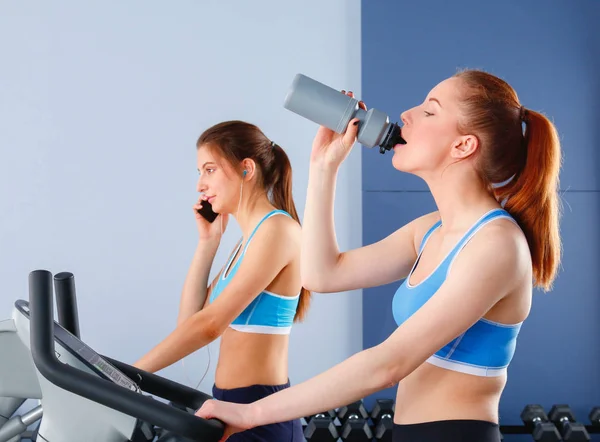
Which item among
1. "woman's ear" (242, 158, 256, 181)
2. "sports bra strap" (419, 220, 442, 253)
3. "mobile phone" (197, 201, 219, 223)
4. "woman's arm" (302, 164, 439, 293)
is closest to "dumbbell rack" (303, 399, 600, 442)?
"mobile phone" (197, 201, 219, 223)

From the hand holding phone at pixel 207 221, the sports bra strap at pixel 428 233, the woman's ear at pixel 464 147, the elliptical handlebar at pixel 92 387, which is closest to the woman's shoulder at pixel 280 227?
the hand holding phone at pixel 207 221

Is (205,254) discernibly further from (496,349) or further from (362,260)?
(496,349)

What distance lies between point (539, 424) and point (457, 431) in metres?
2.24

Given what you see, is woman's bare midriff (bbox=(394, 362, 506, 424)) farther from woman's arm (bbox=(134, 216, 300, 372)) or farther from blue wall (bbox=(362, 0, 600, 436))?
blue wall (bbox=(362, 0, 600, 436))

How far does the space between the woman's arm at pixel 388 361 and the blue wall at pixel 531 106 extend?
2438 millimetres

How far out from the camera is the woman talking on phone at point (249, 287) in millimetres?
2055

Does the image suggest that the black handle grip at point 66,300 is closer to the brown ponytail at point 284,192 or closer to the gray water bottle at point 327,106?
the gray water bottle at point 327,106

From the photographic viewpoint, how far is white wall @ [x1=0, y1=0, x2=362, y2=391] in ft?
12.1

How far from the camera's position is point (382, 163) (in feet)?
12.3

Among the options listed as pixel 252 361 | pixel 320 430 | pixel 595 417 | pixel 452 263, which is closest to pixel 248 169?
pixel 252 361

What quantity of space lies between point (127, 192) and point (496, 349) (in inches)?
106

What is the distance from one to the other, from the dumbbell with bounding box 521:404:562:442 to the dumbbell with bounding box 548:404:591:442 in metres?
0.05

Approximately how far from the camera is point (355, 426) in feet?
11.0

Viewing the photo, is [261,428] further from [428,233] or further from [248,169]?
[248,169]
